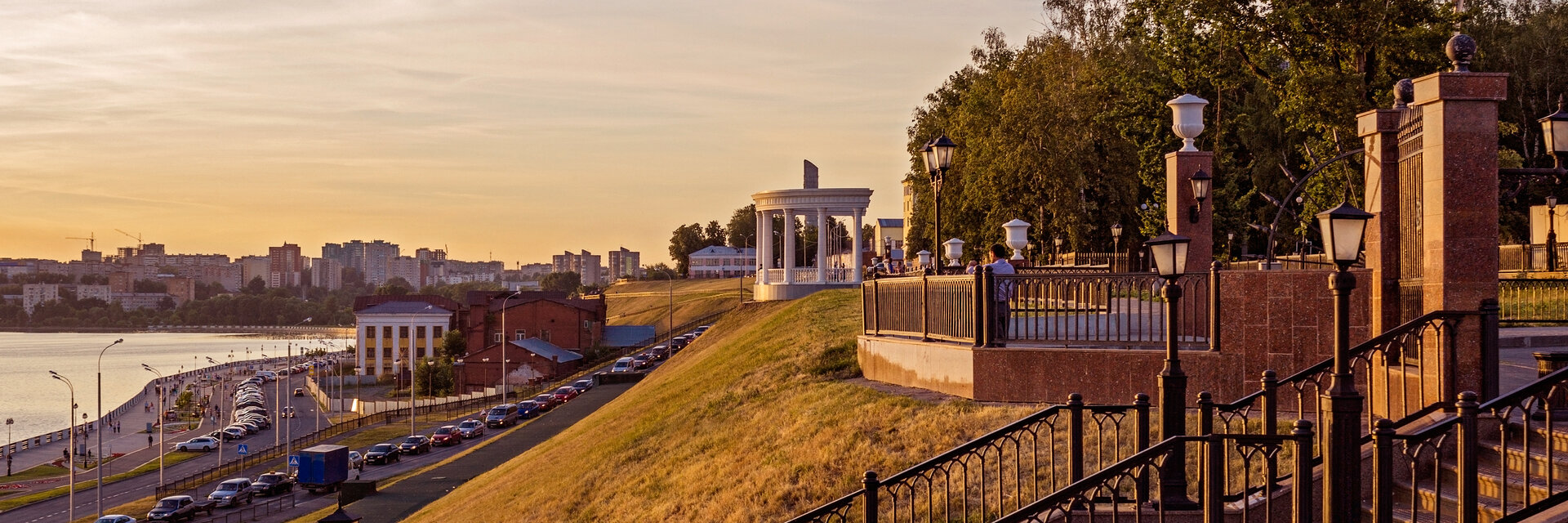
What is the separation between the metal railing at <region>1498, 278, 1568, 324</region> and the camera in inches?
695

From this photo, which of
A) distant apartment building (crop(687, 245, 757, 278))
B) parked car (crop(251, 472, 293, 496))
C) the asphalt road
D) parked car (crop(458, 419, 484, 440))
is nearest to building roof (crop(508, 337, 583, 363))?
the asphalt road

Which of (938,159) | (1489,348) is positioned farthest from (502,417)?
(1489,348)

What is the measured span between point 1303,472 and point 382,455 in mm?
49942

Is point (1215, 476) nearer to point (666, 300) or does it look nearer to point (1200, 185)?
point (1200, 185)

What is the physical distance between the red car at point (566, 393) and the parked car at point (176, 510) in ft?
60.1

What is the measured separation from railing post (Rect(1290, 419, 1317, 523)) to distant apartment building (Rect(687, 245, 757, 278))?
147 metres

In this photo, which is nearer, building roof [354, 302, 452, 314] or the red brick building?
the red brick building

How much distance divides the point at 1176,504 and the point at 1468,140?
3812mm

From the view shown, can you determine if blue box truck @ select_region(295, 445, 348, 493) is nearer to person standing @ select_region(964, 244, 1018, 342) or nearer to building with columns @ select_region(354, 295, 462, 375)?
person standing @ select_region(964, 244, 1018, 342)

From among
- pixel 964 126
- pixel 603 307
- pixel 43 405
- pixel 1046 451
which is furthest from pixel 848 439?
pixel 43 405

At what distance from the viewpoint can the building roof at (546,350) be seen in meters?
89.8

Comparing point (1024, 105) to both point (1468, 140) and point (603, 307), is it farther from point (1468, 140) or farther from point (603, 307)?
point (603, 307)

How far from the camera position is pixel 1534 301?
1975cm

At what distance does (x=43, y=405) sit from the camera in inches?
5374
